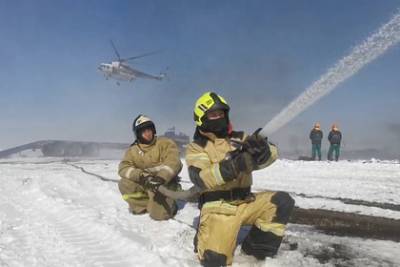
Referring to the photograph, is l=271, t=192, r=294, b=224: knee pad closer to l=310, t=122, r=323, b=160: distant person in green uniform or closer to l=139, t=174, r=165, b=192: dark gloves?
l=139, t=174, r=165, b=192: dark gloves

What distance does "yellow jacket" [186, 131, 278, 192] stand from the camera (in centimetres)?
395

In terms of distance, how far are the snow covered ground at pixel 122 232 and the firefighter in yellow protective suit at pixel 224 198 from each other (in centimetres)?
21

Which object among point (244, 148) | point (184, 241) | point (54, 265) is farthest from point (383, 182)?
point (54, 265)

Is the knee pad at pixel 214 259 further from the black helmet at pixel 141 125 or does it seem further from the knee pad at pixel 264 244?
Answer: the black helmet at pixel 141 125

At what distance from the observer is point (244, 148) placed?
3.78m

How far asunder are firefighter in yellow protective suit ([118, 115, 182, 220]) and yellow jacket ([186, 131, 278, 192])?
6.15 ft

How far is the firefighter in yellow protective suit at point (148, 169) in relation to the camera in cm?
616

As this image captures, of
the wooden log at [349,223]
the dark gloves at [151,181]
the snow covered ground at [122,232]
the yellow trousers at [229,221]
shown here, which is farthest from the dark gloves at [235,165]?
the dark gloves at [151,181]

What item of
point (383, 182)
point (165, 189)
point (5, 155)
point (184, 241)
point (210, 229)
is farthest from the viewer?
point (5, 155)

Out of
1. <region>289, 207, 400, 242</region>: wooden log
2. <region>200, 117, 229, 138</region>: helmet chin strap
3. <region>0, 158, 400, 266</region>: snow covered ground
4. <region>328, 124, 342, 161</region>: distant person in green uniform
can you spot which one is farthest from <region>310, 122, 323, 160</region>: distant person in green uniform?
<region>200, 117, 229, 138</region>: helmet chin strap

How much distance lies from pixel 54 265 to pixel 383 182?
8222mm

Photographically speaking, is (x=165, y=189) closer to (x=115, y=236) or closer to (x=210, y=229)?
(x=115, y=236)

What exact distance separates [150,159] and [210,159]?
2.38 m

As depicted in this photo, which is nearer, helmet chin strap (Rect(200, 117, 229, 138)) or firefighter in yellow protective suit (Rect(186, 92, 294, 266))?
firefighter in yellow protective suit (Rect(186, 92, 294, 266))
